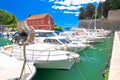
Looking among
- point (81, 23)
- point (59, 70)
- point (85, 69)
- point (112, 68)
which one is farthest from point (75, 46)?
point (81, 23)

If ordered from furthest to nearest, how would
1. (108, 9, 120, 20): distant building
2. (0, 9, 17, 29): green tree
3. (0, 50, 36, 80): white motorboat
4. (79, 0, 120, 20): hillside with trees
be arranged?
1. (0, 9, 17, 29): green tree
2. (79, 0, 120, 20): hillside with trees
3. (108, 9, 120, 20): distant building
4. (0, 50, 36, 80): white motorboat

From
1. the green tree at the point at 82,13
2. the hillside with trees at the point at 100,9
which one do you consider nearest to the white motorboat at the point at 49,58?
the hillside with trees at the point at 100,9

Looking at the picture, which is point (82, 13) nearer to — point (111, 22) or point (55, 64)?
point (111, 22)

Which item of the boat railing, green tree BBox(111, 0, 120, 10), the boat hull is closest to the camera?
the boat hull

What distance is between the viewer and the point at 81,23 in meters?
61.9

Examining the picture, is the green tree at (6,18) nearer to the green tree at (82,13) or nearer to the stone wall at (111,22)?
the green tree at (82,13)

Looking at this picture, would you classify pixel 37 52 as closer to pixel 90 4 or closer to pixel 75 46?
pixel 75 46

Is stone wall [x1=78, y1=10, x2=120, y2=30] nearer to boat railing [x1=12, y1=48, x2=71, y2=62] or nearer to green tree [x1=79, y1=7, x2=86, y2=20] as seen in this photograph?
green tree [x1=79, y1=7, x2=86, y2=20]

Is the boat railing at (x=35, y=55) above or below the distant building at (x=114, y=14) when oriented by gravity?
below

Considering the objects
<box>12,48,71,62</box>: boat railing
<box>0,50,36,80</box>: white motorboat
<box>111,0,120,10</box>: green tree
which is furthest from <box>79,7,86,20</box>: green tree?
<box>0,50,36,80</box>: white motorboat

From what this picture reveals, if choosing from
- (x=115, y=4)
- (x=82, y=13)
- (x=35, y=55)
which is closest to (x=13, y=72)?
(x=35, y=55)

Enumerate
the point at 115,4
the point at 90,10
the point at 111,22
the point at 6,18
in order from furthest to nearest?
the point at 6,18, the point at 90,10, the point at 115,4, the point at 111,22

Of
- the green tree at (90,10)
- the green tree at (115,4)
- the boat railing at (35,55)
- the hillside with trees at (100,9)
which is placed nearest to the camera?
the boat railing at (35,55)

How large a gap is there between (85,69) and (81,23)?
50975 mm
